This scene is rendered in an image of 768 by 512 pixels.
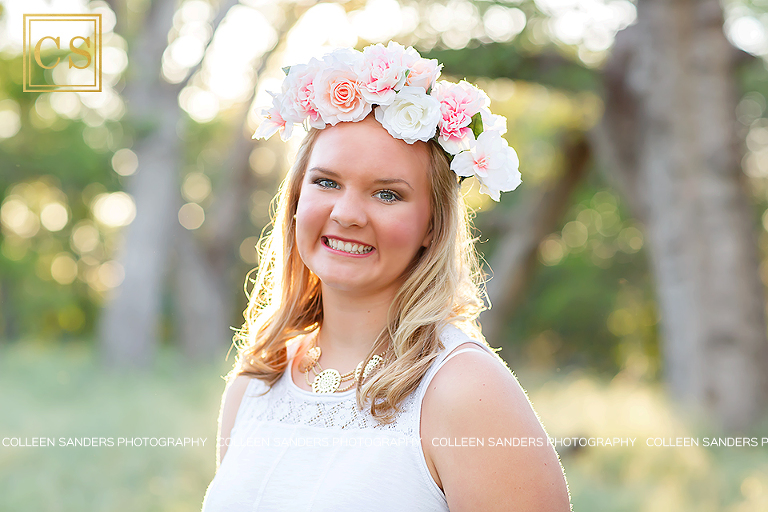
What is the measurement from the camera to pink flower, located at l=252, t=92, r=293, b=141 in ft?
6.72

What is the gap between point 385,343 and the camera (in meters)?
1.87

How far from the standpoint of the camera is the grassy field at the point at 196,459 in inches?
185

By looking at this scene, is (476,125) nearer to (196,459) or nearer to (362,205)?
(362,205)

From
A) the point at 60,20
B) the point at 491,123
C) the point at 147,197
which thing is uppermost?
the point at 60,20

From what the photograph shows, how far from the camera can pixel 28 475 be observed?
5.21 meters

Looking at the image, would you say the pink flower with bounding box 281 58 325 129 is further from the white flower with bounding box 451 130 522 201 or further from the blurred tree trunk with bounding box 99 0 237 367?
the blurred tree trunk with bounding box 99 0 237 367

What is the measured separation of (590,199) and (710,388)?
11.0 metres

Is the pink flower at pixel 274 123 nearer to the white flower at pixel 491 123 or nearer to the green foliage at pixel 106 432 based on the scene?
the white flower at pixel 491 123

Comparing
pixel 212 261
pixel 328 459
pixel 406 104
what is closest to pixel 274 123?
pixel 406 104

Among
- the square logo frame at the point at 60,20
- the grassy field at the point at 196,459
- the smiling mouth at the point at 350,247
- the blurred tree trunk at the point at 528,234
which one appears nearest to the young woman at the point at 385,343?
the smiling mouth at the point at 350,247

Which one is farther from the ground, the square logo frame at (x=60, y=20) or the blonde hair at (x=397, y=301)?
the square logo frame at (x=60, y=20)

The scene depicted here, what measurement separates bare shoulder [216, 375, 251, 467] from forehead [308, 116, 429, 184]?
73cm

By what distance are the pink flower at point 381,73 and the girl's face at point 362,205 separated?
7 centimetres

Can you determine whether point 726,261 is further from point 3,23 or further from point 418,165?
point 3,23
